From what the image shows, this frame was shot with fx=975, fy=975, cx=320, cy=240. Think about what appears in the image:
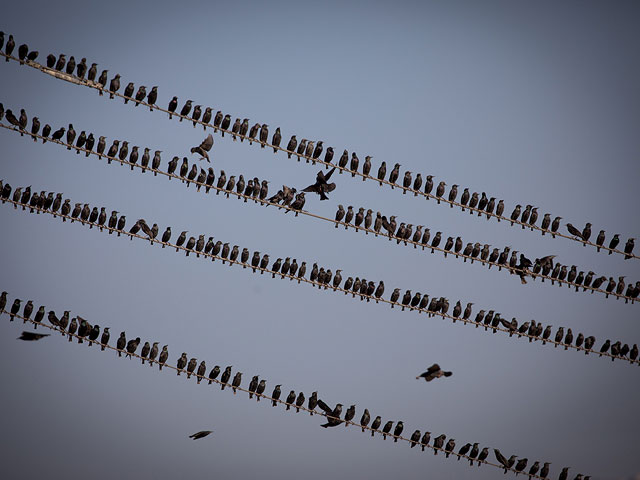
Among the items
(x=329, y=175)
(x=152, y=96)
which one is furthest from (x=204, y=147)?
(x=329, y=175)

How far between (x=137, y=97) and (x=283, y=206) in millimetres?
3468

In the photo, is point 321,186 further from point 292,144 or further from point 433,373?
point 433,373

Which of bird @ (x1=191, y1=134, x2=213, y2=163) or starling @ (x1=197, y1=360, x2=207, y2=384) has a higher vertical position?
bird @ (x1=191, y1=134, x2=213, y2=163)

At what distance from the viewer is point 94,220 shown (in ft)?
65.2

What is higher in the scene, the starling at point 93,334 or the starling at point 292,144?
the starling at point 292,144

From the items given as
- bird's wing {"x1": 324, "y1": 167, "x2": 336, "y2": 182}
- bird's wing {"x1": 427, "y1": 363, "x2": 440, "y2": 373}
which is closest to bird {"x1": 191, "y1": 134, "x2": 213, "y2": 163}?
bird's wing {"x1": 324, "y1": 167, "x2": 336, "y2": 182}

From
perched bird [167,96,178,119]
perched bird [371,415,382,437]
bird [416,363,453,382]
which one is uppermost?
perched bird [167,96,178,119]

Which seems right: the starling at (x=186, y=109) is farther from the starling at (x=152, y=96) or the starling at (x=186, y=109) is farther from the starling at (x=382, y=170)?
the starling at (x=382, y=170)

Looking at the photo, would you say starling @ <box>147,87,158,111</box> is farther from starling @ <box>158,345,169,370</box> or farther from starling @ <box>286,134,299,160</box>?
starling @ <box>158,345,169,370</box>

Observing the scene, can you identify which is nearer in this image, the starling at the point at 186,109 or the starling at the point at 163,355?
the starling at the point at 186,109

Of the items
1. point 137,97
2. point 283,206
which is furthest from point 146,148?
point 283,206

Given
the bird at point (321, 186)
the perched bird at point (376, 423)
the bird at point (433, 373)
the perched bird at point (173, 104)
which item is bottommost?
the perched bird at point (376, 423)

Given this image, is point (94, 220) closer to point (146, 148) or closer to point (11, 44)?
point (146, 148)

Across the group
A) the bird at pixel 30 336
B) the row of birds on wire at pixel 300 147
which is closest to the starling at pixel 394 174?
the row of birds on wire at pixel 300 147
